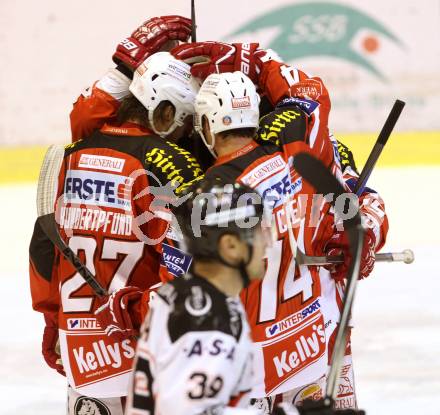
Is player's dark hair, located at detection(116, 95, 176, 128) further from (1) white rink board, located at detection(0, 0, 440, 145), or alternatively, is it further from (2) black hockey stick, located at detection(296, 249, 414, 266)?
(1) white rink board, located at detection(0, 0, 440, 145)

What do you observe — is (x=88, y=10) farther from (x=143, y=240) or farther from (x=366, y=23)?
(x=143, y=240)

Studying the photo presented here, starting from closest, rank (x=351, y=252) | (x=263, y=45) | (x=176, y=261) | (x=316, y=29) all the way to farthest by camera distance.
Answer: (x=351, y=252)
(x=176, y=261)
(x=263, y=45)
(x=316, y=29)

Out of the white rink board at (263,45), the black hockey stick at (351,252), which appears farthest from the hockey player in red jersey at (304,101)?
the white rink board at (263,45)

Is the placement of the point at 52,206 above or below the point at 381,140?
below

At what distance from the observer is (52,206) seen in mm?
2883

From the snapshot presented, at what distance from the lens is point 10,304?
5.26 meters

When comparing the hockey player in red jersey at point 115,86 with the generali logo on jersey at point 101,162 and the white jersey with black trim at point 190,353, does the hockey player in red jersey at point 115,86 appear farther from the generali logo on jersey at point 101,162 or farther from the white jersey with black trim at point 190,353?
the white jersey with black trim at point 190,353

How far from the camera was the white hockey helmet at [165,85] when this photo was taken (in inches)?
110

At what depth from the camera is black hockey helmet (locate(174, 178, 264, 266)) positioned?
75.3 inches

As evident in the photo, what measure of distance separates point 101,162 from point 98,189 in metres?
0.07

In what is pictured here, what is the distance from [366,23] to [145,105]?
514cm

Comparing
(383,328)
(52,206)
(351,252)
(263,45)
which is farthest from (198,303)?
(263,45)

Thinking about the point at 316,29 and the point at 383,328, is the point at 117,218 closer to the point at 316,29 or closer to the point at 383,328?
the point at 383,328

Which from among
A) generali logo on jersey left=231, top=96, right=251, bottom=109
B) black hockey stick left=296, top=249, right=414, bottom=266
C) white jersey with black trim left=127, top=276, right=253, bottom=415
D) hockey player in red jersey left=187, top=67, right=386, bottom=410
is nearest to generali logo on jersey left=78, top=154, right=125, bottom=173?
hockey player in red jersey left=187, top=67, right=386, bottom=410
